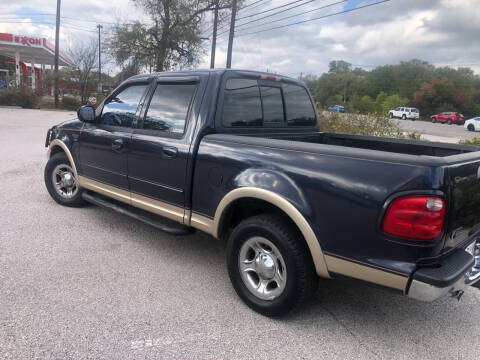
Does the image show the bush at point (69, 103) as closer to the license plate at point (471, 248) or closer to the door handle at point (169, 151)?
the door handle at point (169, 151)

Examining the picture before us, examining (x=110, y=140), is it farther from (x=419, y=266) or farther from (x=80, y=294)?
(x=419, y=266)

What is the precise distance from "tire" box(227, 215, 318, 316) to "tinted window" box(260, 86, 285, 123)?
134cm

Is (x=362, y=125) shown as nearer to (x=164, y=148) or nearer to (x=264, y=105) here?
(x=264, y=105)

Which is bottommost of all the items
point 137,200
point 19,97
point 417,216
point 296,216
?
point 137,200

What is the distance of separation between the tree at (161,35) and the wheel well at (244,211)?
27.8 meters

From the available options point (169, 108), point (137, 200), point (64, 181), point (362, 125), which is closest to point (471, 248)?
point (169, 108)

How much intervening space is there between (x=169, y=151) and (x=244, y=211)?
87cm

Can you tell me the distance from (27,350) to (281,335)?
1654 mm

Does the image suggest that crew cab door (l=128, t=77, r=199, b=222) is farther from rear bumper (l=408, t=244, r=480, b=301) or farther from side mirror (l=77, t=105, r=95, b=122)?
rear bumper (l=408, t=244, r=480, b=301)

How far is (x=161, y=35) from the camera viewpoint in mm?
28984

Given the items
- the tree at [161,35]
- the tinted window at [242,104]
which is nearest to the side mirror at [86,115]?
the tinted window at [242,104]

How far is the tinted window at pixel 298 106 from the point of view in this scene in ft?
13.5

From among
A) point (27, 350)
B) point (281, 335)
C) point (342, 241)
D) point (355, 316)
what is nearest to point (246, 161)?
point (342, 241)

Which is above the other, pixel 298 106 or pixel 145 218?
pixel 298 106
